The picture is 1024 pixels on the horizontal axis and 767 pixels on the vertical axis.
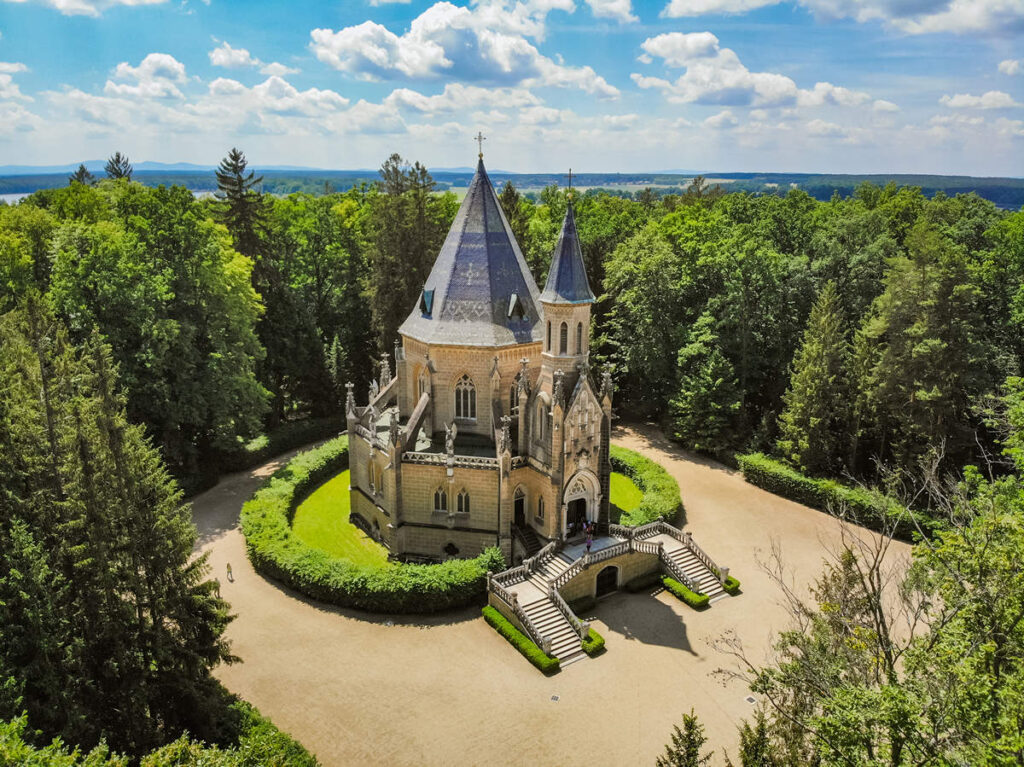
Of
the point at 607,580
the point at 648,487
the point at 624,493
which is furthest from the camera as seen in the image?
the point at 624,493

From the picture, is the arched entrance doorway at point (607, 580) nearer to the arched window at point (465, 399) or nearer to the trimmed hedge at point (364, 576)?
the trimmed hedge at point (364, 576)

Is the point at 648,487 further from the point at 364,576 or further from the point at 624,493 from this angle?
the point at 364,576

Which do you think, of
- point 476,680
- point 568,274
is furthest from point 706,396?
point 476,680

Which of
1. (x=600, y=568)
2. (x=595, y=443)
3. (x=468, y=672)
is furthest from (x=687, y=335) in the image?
(x=468, y=672)

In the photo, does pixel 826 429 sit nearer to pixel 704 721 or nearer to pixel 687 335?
pixel 687 335

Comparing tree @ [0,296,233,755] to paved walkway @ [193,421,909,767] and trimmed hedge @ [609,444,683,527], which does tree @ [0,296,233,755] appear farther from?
trimmed hedge @ [609,444,683,527]

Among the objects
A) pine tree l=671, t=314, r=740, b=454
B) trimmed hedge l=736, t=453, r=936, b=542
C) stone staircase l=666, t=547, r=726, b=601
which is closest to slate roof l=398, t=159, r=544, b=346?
stone staircase l=666, t=547, r=726, b=601
